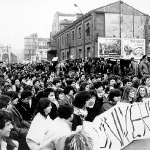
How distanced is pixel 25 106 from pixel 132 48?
16200 millimetres

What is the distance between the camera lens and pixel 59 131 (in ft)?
10.3

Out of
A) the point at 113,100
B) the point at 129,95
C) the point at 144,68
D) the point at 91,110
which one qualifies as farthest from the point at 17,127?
the point at 144,68

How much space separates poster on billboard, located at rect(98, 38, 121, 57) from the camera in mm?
20391

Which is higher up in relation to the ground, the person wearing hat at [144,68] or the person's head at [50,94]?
the person wearing hat at [144,68]

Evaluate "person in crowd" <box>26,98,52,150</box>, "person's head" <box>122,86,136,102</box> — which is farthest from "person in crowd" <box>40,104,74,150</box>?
"person's head" <box>122,86,136,102</box>

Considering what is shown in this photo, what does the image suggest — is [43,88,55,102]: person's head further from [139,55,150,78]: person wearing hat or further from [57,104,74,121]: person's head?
[139,55,150,78]: person wearing hat

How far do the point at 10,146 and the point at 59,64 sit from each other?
53.8ft

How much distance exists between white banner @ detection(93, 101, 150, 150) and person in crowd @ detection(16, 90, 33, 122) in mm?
1746

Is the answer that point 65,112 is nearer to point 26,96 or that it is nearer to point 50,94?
point 26,96

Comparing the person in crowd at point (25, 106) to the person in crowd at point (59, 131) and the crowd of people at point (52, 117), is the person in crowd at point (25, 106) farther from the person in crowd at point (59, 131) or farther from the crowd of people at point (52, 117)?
the person in crowd at point (59, 131)

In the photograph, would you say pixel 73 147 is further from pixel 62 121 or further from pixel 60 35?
pixel 60 35

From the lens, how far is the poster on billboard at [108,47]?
66.9 ft

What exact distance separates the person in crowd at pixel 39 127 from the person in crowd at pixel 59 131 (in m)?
0.38

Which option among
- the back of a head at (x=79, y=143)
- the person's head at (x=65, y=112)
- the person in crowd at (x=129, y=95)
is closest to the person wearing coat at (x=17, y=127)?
the person's head at (x=65, y=112)
